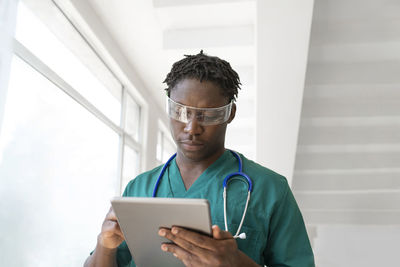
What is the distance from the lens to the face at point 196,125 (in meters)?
0.95

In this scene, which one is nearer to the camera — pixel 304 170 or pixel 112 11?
pixel 112 11

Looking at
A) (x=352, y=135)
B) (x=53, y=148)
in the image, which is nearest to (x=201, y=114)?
(x=53, y=148)

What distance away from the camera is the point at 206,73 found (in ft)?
3.18

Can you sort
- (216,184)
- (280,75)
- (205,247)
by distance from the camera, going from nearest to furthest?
(205,247) < (216,184) < (280,75)

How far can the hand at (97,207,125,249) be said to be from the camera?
0.88m

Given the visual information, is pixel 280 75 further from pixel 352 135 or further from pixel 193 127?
pixel 193 127

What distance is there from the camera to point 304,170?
10.9ft

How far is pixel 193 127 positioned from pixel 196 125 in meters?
0.01

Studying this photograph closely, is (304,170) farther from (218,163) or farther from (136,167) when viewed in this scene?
(218,163)

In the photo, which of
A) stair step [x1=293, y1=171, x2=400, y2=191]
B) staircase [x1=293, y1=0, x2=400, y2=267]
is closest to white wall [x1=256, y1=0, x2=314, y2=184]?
staircase [x1=293, y1=0, x2=400, y2=267]

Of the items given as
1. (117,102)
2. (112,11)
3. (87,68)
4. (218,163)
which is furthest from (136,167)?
(218,163)

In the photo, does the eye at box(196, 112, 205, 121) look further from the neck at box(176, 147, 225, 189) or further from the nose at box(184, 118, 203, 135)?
the neck at box(176, 147, 225, 189)

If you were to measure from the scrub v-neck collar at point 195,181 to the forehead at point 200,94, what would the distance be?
0.18 meters

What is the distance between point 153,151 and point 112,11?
7.60 ft
